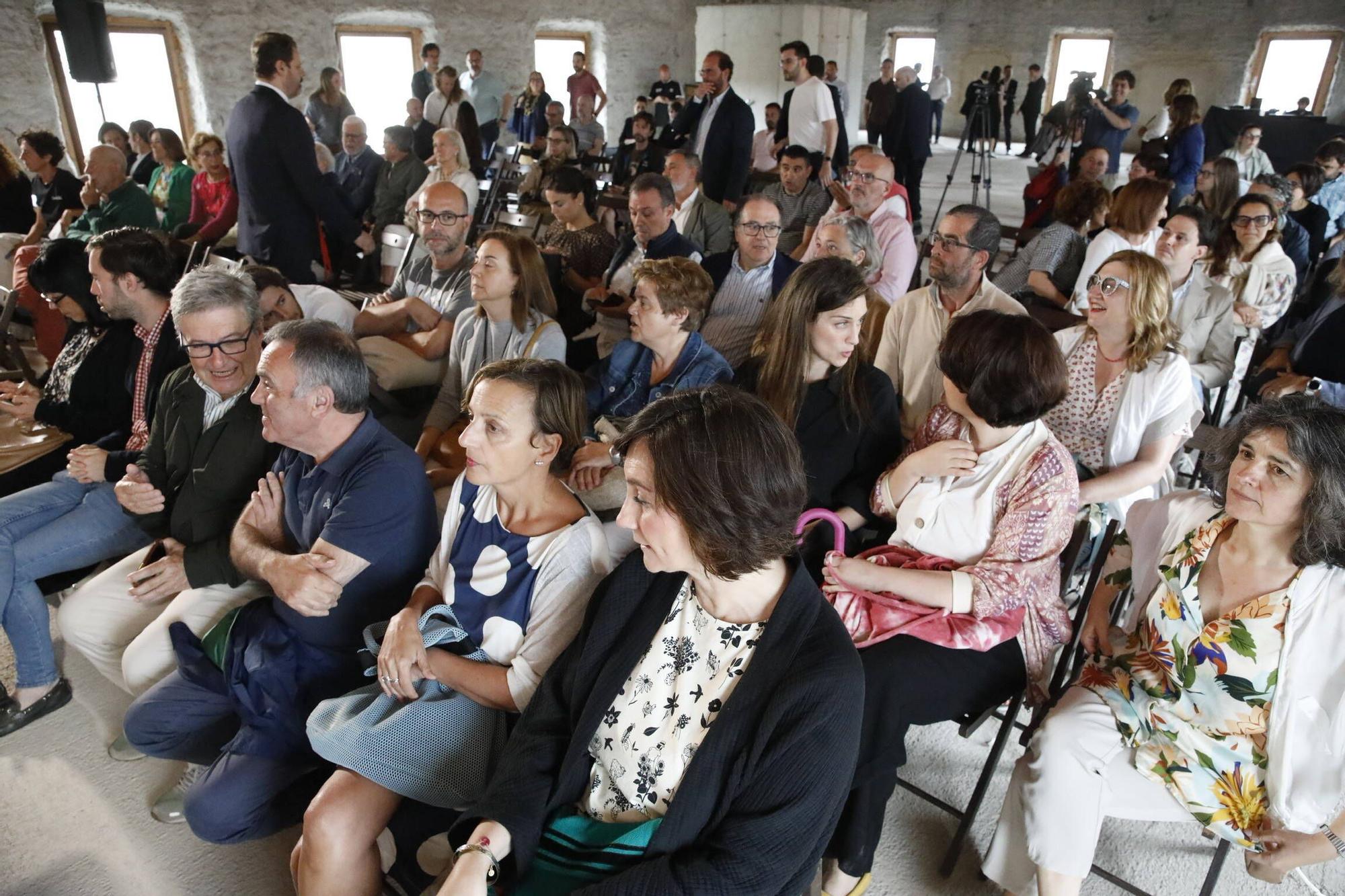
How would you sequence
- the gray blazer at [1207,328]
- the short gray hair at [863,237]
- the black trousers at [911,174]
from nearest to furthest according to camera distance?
the short gray hair at [863,237] → the gray blazer at [1207,328] → the black trousers at [911,174]

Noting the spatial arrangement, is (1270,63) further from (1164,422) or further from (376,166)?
(1164,422)

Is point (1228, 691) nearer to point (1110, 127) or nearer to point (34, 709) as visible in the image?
point (34, 709)

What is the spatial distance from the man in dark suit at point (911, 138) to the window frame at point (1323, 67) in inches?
335

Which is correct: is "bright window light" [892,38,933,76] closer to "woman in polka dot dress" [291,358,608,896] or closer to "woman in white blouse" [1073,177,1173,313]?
"woman in white blouse" [1073,177,1173,313]

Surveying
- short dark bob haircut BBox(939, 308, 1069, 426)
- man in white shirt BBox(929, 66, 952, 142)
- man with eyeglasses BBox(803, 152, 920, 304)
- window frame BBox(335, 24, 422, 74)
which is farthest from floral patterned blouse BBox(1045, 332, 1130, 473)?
man in white shirt BBox(929, 66, 952, 142)

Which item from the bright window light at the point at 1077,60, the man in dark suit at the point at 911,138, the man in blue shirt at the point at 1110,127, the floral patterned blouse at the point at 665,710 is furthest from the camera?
the bright window light at the point at 1077,60

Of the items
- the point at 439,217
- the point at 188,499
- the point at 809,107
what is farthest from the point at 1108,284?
the point at 809,107

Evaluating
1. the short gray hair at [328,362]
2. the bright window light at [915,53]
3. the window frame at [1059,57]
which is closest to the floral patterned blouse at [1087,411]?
the short gray hair at [328,362]

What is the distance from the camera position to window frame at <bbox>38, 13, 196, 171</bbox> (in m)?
9.27

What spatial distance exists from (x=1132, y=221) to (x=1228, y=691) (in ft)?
9.52

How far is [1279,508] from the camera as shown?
1533 millimetres

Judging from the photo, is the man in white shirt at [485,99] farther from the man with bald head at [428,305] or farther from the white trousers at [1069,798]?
the white trousers at [1069,798]

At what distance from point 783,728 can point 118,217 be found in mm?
5250

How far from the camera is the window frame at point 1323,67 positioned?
13.5 m
